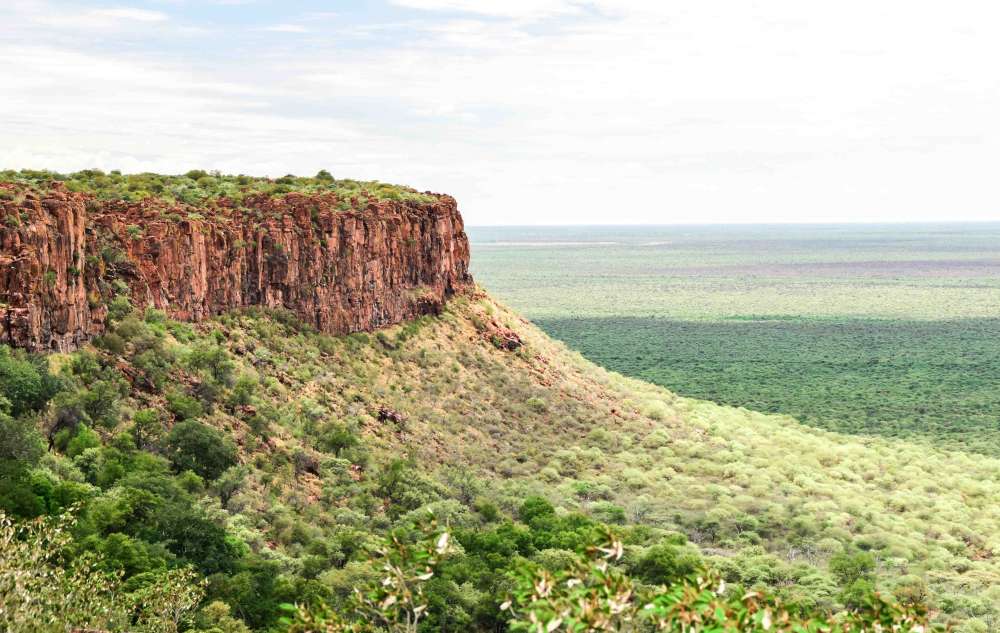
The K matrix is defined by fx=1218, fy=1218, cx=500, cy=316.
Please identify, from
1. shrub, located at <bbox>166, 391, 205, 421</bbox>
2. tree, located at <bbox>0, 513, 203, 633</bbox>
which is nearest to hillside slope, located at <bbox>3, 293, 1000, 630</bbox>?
shrub, located at <bbox>166, 391, 205, 421</bbox>

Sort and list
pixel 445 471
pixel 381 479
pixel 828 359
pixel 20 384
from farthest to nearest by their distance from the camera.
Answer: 1. pixel 828 359
2. pixel 445 471
3. pixel 381 479
4. pixel 20 384

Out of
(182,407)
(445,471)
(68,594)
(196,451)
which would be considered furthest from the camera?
(445,471)

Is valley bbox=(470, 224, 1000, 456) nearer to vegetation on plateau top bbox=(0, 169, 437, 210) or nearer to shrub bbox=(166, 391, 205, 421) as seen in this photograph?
vegetation on plateau top bbox=(0, 169, 437, 210)

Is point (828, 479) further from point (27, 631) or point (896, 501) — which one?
point (27, 631)

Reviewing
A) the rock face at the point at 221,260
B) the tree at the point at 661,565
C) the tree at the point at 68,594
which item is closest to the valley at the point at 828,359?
the rock face at the point at 221,260

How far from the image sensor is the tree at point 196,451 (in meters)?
42.5

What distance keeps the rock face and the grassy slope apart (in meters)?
1.66

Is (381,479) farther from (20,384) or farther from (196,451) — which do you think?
(20,384)

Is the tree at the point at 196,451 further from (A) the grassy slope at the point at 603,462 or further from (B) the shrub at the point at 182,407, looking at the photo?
(B) the shrub at the point at 182,407

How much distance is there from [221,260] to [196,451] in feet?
40.4

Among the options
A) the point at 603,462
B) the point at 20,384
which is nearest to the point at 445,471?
the point at 603,462

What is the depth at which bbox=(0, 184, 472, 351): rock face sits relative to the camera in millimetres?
41031

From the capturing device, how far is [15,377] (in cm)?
3866

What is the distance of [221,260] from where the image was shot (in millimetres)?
52656
